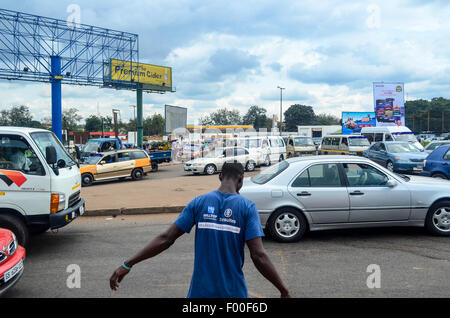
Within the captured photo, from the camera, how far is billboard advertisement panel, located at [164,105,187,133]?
107 ft

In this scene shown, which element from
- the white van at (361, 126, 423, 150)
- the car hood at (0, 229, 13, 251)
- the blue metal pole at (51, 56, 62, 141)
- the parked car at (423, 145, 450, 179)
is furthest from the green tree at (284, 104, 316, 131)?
the car hood at (0, 229, 13, 251)

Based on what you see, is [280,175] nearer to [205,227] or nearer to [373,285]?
[373,285]

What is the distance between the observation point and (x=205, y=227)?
2551mm

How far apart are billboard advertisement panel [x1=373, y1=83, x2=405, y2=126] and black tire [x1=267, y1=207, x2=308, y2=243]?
32.0 meters

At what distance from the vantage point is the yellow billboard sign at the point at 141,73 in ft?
118

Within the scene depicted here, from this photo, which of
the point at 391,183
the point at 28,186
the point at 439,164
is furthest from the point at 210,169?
the point at 28,186

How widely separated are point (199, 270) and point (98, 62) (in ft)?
105

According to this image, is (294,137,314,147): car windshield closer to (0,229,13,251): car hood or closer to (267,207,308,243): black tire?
(267,207,308,243): black tire

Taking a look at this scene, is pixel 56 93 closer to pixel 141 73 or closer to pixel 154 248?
pixel 141 73

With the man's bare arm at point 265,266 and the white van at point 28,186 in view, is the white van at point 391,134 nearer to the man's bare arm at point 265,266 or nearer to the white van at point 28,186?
the white van at point 28,186

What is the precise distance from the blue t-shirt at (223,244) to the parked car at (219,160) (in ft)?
53.9

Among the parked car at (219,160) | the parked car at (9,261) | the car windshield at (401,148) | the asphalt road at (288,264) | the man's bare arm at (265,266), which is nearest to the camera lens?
the man's bare arm at (265,266)

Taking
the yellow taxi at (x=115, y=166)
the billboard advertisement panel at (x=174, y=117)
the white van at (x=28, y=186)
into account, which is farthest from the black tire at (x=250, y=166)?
the white van at (x=28, y=186)

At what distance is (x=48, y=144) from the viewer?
677 centimetres
